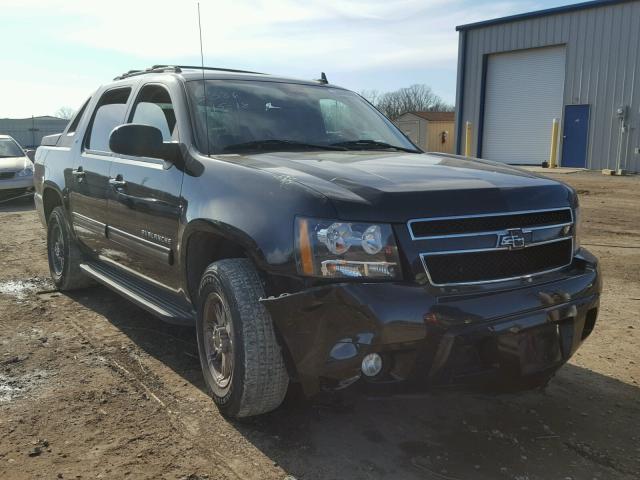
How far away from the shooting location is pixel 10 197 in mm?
13273

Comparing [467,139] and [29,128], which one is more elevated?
[29,128]

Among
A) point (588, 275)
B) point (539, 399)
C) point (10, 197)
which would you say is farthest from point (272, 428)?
point (10, 197)

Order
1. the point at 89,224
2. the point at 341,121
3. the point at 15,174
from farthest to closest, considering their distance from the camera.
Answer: the point at 15,174 → the point at 89,224 → the point at 341,121

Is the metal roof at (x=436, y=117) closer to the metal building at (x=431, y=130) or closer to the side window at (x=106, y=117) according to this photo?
the metal building at (x=431, y=130)

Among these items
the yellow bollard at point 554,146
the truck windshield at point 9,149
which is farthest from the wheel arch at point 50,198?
the yellow bollard at point 554,146

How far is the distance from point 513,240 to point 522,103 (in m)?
23.2

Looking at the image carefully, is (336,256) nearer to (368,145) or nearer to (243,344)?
(243,344)

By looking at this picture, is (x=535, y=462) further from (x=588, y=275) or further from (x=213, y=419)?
(x=213, y=419)

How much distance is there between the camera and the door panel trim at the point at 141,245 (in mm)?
3513

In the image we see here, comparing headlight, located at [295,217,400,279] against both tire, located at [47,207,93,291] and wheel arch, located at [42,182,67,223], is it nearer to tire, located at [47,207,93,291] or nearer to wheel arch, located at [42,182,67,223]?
tire, located at [47,207,93,291]

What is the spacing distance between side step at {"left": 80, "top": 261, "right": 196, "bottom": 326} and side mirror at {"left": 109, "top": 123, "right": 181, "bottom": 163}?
87cm

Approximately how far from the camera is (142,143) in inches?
132

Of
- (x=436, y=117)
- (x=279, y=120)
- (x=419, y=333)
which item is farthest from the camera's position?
(x=436, y=117)

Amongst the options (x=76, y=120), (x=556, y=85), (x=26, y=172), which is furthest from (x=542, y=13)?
(x=76, y=120)
